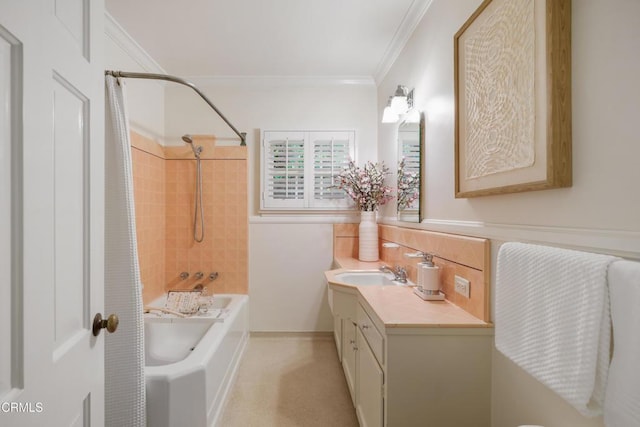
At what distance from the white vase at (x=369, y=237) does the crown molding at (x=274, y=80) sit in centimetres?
135

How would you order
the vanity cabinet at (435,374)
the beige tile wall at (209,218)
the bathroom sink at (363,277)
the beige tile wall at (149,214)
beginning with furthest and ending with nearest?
the beige tile wall at (209,218) < the beige tile wall at (149,214) < the bathroom sink at (363,277) < the vanity cabinet at (435,374)

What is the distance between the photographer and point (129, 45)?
2.23m

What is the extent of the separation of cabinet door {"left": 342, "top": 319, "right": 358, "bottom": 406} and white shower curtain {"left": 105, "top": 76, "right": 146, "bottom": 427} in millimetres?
1113

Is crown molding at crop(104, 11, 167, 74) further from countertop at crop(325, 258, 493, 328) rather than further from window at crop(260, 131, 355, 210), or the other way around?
countertop at crop(325, 258, 493, 328)

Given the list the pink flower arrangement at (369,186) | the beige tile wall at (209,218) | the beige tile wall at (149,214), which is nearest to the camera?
the beige tile wall at (149,214)

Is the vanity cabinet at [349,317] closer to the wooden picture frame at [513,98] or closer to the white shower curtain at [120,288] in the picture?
the wooden picture frame at [513,98]

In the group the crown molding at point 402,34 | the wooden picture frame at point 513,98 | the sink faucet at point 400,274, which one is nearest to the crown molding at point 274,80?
the crown molding at point 402,34

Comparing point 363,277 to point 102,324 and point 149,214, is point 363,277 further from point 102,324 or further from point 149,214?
point 149,214

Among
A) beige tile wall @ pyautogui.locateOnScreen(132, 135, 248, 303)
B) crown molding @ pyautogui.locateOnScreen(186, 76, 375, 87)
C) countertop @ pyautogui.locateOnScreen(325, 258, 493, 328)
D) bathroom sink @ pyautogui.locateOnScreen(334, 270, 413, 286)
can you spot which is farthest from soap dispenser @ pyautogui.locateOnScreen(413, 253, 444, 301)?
crown molding @ pyautogui.locateOnScreen(186, 76, 375, 87)

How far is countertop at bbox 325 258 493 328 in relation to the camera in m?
1.17

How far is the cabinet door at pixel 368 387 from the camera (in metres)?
1.23

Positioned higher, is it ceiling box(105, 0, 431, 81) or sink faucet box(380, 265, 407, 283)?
ceiling box(105, 0, 431, 81)

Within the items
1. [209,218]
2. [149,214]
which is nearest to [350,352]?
[209,218]

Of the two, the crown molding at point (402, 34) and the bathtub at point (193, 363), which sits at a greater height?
the crown molding at point (402, 34)
